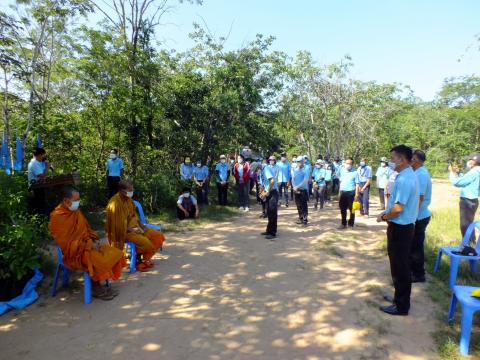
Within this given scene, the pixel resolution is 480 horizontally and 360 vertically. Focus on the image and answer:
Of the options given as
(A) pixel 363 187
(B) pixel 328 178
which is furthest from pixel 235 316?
(B) pixel 328 178

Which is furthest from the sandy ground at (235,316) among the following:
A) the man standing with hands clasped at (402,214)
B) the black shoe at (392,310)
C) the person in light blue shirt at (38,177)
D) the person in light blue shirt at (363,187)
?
the person in light blue shirt at (363,187)

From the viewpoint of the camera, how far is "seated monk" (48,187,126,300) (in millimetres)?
4020

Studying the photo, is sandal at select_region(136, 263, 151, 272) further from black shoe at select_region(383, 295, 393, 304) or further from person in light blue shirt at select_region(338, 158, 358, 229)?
person in light blue shirt at select_region(338, 158, 358, 229)

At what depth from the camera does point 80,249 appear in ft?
13.3

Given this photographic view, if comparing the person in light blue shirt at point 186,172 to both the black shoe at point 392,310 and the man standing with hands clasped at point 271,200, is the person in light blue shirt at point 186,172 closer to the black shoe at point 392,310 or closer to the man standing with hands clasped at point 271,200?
the man standing with hands clasped at point 271,200

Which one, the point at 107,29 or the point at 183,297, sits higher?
the point at 107,29

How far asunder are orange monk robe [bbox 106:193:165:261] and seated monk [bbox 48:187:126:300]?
0.68 metres

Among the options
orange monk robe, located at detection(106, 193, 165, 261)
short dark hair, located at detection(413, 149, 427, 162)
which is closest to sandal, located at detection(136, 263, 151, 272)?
orange monk robe, located at detection(106, 193, 165, 261)

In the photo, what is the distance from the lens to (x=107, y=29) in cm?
1068

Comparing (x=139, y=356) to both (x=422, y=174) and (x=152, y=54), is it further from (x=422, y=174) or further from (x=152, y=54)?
(x=152, y=54)

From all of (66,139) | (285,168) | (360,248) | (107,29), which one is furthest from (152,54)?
(360,248)

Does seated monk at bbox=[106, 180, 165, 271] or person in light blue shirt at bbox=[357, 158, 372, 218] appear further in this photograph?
person in light blue shirt at bbox=[357, 158, 372, 218]

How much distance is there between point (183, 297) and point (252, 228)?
12.7ft

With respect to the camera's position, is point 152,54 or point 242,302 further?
point 152,54
